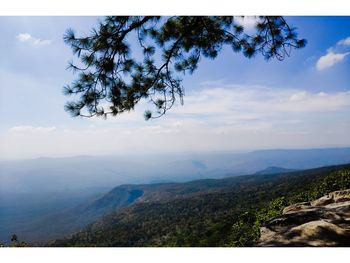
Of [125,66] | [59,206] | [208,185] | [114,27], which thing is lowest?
[59,206]

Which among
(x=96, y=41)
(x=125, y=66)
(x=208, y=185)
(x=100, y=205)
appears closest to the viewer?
(x=96, y=41)

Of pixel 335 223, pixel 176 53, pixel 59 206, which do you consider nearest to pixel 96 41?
pixel 176 53

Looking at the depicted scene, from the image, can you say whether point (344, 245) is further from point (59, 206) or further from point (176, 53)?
point (59, 206)

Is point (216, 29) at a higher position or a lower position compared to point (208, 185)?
higher

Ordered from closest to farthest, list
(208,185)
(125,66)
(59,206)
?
(125,66) → (208,185) → (59,206)
